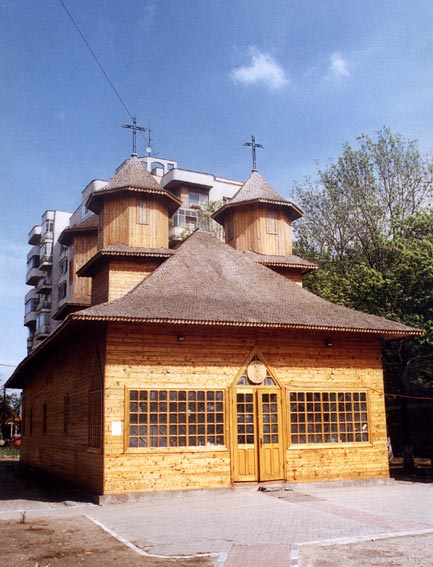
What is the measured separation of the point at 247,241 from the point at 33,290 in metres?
46.2

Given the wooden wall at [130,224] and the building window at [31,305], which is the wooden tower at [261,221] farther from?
the building window at [31,305]

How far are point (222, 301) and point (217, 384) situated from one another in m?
2.28

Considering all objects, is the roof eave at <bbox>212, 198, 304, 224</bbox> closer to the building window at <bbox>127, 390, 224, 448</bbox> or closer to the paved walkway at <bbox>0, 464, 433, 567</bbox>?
the building window at <bbox>127, 390, 224, 448</bbox>

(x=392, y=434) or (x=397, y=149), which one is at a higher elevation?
(x=397, y=149)

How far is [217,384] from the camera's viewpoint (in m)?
16.0

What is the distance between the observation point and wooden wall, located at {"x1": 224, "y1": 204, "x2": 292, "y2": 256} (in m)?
24.4

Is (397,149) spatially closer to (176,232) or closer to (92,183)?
(176,232)

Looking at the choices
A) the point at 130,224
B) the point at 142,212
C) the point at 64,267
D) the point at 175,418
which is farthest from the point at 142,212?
the point at 64,267

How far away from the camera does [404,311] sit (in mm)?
23531

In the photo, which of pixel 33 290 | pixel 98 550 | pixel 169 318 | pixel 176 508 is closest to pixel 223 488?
pixel 176 508

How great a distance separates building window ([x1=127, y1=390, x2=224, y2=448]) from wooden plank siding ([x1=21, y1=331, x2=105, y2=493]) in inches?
45.1

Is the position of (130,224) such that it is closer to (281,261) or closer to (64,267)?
(281,261)

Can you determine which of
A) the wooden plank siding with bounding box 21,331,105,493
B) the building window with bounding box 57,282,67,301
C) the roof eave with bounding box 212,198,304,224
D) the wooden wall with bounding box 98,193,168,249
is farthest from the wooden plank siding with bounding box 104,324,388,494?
the building window with bounding box 57,282,67,301

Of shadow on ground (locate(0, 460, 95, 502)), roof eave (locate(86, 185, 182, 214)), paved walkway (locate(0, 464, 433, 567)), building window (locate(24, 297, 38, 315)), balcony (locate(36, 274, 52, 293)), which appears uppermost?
balcony (locate(36, 274, 52, 293))
